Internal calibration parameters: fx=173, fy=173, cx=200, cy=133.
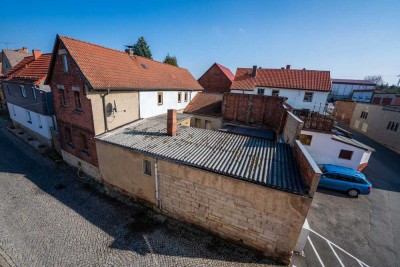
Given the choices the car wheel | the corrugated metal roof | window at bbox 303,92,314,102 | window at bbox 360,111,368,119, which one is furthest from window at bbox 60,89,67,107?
window at bbox 360,111,368,119

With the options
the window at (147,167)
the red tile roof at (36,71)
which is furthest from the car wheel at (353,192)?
the red tile roof at (36,71)

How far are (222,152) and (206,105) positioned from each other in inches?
582

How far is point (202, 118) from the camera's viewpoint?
22.0 m

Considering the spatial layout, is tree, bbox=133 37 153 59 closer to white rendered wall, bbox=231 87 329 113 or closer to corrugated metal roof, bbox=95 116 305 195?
white rendered wall, bbox=231 87 329 113

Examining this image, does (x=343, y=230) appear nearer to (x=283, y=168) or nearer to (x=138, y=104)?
(x=283, y=168)

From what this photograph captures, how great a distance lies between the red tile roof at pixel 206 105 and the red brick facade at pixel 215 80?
794cm

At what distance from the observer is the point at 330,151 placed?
52.0 ft

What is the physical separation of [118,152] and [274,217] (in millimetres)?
9374

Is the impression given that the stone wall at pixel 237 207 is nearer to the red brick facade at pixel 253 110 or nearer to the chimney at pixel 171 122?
the chimney at pixel 171 122

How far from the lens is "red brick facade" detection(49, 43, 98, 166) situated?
11805mm

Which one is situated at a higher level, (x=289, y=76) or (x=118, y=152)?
(x=289, y=76)

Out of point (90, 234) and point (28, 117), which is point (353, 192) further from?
point (28, 117)

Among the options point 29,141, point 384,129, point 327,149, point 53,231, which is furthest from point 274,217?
point 384,129

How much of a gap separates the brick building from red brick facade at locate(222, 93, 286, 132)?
27.4 ft
